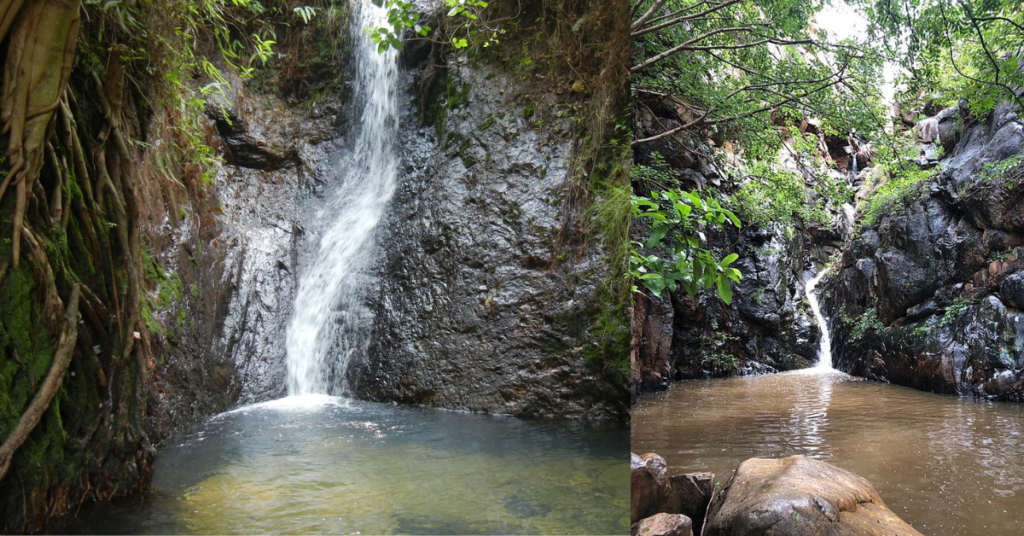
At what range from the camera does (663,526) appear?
2121mm

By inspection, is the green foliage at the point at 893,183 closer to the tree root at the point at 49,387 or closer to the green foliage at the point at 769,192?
the green foliage at the point at 769,192

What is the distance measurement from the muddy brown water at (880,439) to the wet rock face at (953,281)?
0.55m

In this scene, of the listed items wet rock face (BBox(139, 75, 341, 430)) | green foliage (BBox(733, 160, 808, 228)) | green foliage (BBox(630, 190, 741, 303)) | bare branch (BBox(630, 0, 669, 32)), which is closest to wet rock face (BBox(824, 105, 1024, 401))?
green foliage (BBox(733, 160, 808, 228))

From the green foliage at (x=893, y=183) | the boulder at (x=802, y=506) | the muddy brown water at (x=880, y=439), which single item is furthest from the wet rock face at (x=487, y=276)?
the green foliage at (x=893, y=183)

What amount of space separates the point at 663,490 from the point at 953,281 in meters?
7.11

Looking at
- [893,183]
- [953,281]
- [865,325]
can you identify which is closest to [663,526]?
[893,183]

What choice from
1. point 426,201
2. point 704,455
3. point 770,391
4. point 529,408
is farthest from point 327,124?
point 770,391

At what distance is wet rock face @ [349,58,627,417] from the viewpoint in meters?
2.63

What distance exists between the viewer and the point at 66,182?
0.96m

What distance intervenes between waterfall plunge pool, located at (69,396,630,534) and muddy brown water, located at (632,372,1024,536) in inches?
90.2

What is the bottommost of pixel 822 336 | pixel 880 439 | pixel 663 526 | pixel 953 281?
pixel 880 439

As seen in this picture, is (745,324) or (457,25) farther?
(745,324)

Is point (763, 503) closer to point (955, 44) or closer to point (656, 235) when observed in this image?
point (656, 235)

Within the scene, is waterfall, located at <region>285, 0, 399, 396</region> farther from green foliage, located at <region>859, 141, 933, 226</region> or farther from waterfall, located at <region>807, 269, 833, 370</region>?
waterfall, located at <region>807, 269, 833, 370</region>
